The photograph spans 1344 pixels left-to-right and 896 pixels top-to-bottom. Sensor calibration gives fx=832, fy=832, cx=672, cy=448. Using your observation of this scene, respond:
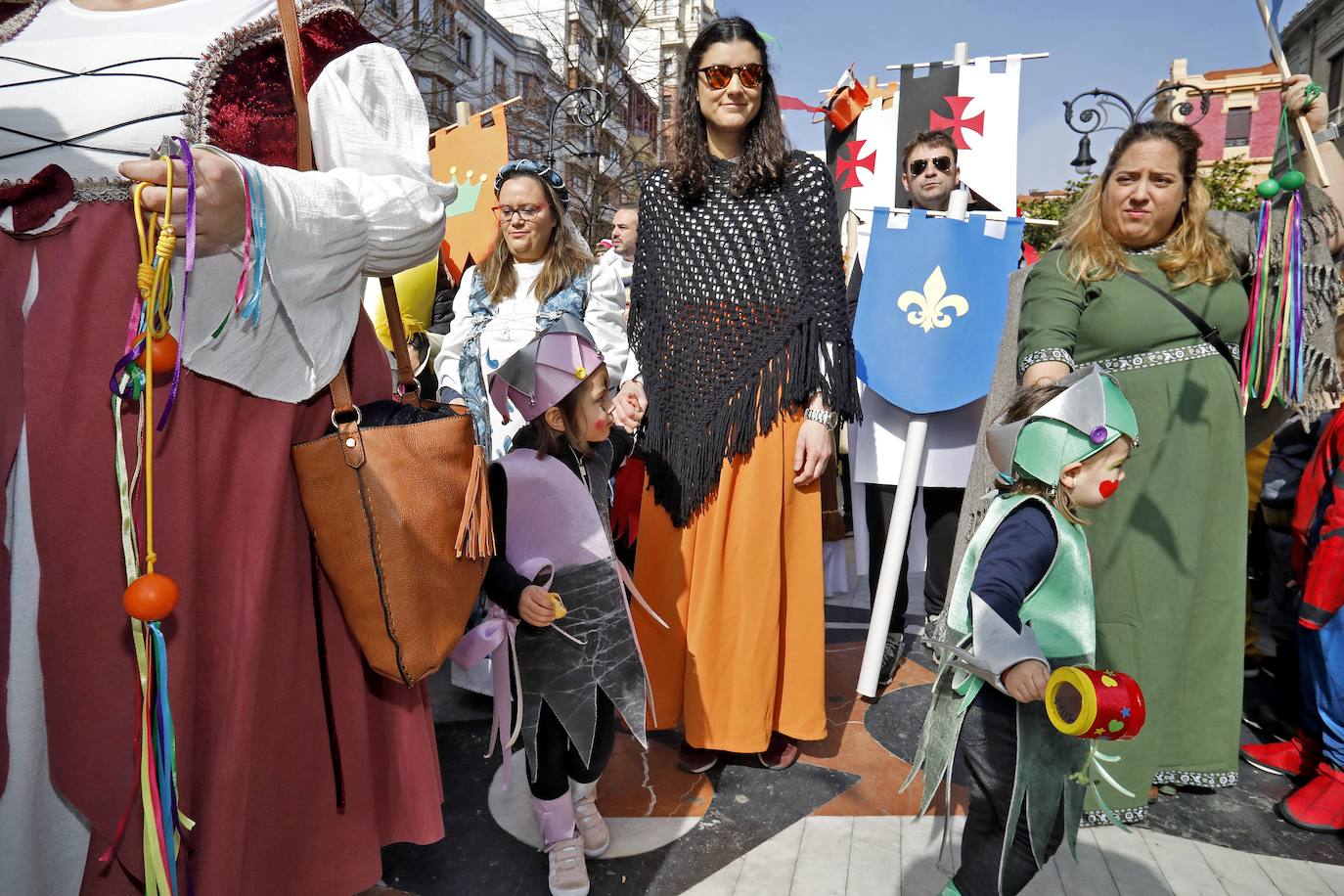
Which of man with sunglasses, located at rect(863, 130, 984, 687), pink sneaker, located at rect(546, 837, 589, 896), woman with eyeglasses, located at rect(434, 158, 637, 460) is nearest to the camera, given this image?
pink sneaker, located at rect(546, 837, 589, 896)

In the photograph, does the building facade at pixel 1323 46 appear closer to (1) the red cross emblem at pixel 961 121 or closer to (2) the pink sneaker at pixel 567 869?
(1) the red cross emblem at pixel 961 121

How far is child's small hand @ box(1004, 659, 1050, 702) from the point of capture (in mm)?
1479

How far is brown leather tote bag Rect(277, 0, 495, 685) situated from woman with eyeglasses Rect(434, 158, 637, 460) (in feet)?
4.96

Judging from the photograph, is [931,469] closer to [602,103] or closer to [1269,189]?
[1269,189]

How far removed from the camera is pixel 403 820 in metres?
→ 1.70

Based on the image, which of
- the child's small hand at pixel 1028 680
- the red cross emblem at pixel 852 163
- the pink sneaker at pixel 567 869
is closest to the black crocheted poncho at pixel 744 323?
the pink sneaker at pixel 567 869

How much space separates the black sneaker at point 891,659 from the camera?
3467 millimetres

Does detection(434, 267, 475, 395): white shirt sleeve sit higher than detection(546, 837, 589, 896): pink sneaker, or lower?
higher

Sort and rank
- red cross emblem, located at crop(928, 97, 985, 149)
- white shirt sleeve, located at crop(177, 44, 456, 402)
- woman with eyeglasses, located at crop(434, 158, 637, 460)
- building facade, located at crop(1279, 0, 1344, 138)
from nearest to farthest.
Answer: white shirt sleeve, located at crop(177, 44, 456, 402) → woman with eyeglasses, located at crop(434, 158, 637, 460) → red cross emblem, located at crop(928, 97, 985, 149) → building facade, located at crop(1279, 0, 1344, 138)

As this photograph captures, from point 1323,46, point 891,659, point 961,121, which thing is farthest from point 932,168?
point 1323,46

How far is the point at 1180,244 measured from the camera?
2453 millimetres

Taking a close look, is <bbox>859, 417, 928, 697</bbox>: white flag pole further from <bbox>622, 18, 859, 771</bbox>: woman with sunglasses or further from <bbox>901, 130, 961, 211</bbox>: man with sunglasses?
<bbox>901, 130, 961, 211</bbox>: man with sunglasses

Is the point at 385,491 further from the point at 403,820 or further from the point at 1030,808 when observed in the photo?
the point at 1030,808

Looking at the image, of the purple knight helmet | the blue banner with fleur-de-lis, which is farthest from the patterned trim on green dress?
the purple knight helmet
